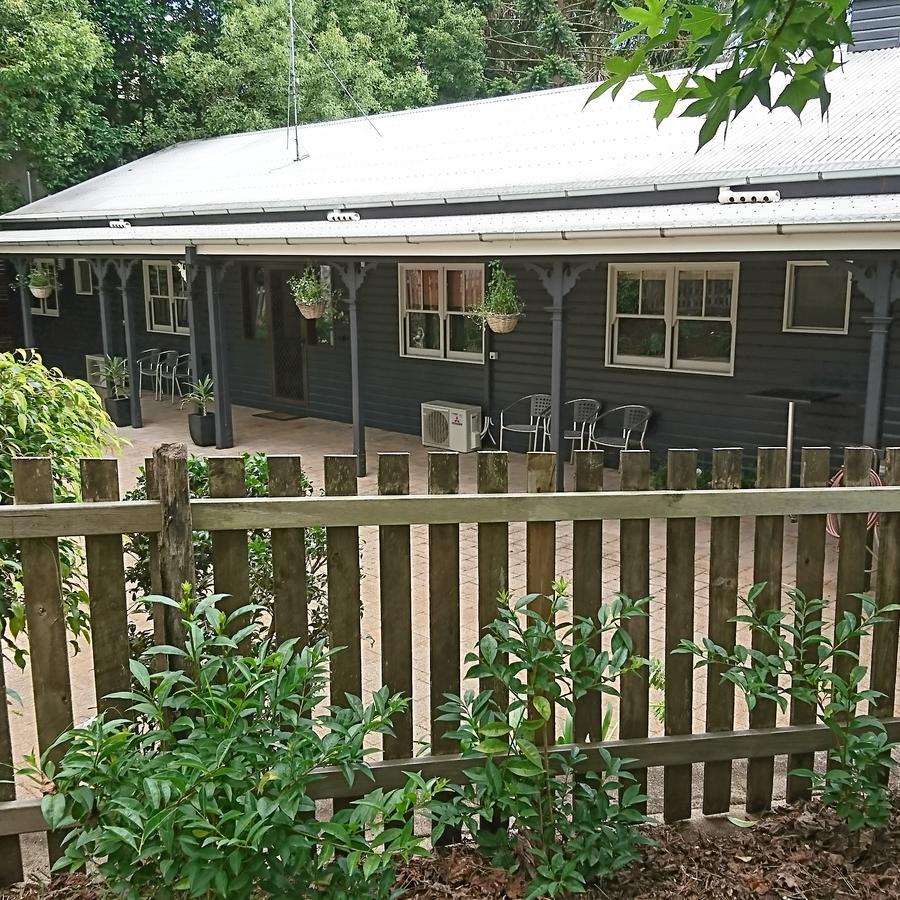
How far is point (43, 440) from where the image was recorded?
3.41 metres

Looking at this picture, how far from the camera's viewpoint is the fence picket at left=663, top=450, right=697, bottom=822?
3.12 meters

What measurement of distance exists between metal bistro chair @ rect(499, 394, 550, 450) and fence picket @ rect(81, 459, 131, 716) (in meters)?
9.06

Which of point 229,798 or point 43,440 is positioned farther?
point 43,440

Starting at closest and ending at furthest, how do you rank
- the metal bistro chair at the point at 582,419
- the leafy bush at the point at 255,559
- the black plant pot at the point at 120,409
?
the leafy bush at the point at 255,559, the metal bistro chair at the point at 582,419, the black plant pot at the point at 120,409

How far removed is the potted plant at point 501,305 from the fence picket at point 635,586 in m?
8.19

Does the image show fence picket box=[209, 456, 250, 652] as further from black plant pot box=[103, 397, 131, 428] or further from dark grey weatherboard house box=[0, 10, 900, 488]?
black plant pot box=[103, 397, 131, 428]

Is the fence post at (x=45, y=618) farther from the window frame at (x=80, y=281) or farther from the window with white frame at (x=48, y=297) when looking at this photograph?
the window frame at (x=80, y=281)

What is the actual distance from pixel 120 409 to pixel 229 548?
1294 centimetres

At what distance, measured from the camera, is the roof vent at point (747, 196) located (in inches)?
364

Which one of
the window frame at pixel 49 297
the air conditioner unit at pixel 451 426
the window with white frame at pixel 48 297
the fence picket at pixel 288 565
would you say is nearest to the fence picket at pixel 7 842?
the fence picket at pixel 288 565

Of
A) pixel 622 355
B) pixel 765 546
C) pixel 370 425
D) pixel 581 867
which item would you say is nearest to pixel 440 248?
pixel 622 355

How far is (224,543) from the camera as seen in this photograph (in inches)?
112

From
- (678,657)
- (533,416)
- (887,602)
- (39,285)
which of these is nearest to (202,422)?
(533,416)

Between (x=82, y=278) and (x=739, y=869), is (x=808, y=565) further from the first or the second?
(x=82, y=278)
